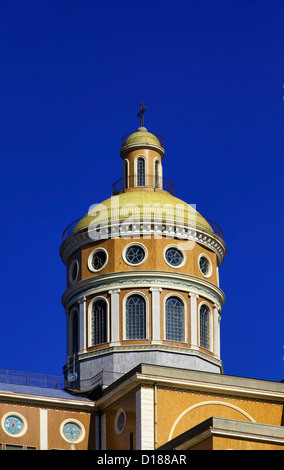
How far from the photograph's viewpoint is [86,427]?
47.0 m

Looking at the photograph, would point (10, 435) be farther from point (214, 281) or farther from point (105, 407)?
point (214, 281)

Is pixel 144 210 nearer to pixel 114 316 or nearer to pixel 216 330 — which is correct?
pixel 114 316

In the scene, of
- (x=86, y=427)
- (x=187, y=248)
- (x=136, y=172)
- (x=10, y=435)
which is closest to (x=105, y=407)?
(x=86, y=427)

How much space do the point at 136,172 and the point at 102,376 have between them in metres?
12.7

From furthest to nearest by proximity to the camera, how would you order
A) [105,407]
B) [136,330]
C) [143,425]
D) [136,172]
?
[136,172] < [136,330] < [105,407] < [143,425]

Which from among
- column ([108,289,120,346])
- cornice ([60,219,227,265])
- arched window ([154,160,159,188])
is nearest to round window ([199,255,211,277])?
cornice ([60,219,227,265])

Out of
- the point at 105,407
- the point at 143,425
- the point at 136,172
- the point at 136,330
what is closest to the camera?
the point at 143,425

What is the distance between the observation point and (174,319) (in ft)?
167

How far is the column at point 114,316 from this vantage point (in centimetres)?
5034

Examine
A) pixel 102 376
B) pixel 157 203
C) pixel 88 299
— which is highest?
pixel 157 203

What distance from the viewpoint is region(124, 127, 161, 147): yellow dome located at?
57375 mm

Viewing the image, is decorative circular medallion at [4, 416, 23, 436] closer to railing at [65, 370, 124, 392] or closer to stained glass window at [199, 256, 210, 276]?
railing at [65, 370, 124, 392]

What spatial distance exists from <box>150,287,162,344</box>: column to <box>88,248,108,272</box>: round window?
3007mm

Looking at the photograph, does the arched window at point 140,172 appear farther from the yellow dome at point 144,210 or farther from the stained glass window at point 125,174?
the yellow dome at point 144,210
